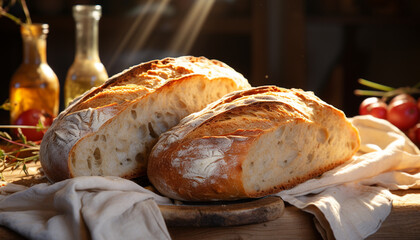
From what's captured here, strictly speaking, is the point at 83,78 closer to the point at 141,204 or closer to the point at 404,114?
the point at 141,204

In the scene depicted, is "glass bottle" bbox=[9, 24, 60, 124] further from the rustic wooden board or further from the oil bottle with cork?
the rustic wooden board

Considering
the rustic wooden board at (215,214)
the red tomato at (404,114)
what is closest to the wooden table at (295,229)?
the rustic wooden board at (215,214)

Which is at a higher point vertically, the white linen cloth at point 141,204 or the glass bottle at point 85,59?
the glass bottle at point 85,59

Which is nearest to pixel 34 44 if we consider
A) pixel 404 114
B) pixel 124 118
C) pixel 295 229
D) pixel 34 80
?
pixel 34 80

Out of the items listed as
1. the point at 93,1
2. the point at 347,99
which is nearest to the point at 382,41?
the point at 347,99

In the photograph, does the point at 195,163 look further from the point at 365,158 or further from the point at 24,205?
the point at 365,158

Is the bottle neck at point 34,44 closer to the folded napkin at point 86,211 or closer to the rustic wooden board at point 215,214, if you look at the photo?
the folded napkin at point 86,211
